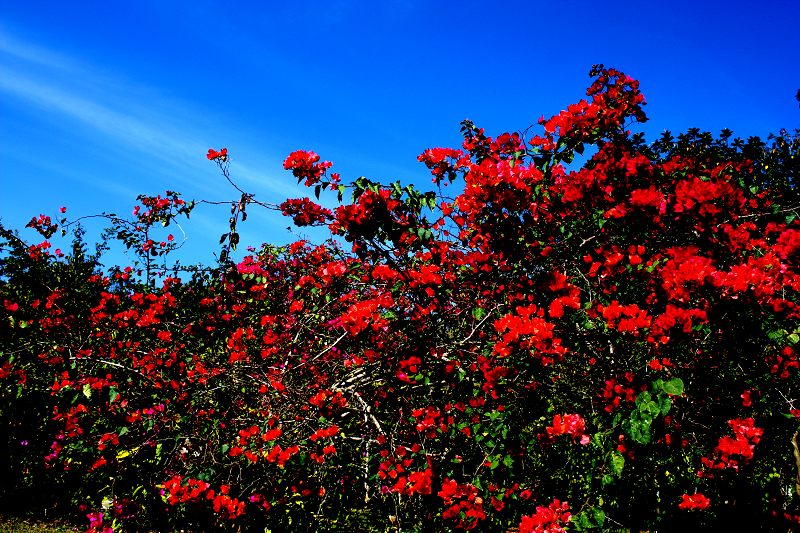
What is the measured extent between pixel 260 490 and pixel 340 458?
1.01 metres

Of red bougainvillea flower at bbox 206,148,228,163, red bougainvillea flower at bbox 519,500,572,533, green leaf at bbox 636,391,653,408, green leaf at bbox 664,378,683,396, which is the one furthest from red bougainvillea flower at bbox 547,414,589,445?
red bougainvillea flower at bbox 206,148,228,163

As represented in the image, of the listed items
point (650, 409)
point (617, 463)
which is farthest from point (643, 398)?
point (617, 463)

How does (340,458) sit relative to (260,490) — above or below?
above

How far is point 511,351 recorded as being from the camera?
3.23m

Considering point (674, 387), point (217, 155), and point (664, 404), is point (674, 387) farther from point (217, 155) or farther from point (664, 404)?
point (217, 155)

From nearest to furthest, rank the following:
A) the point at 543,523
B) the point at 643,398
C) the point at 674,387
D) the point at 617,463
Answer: the point at 674,387 → the point at 643,398 → the point at 617,463 → the point at 543,523

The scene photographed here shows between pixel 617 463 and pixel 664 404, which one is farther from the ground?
pixel 664 404

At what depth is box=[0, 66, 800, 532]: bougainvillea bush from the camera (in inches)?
133

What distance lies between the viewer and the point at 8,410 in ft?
29.5

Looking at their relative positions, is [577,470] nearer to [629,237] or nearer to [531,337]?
[629,237]

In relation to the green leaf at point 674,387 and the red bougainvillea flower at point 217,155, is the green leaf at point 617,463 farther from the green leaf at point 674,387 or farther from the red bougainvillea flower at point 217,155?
the red bougainvillea flower at point 217,155

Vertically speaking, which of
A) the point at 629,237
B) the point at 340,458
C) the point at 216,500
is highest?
the point at 629,237

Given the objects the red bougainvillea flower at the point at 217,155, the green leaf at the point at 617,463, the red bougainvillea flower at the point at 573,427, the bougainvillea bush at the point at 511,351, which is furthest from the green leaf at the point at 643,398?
the red bougainvillea flower at the point at 217,155

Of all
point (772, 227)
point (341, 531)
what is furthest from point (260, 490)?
point (772, 227)
